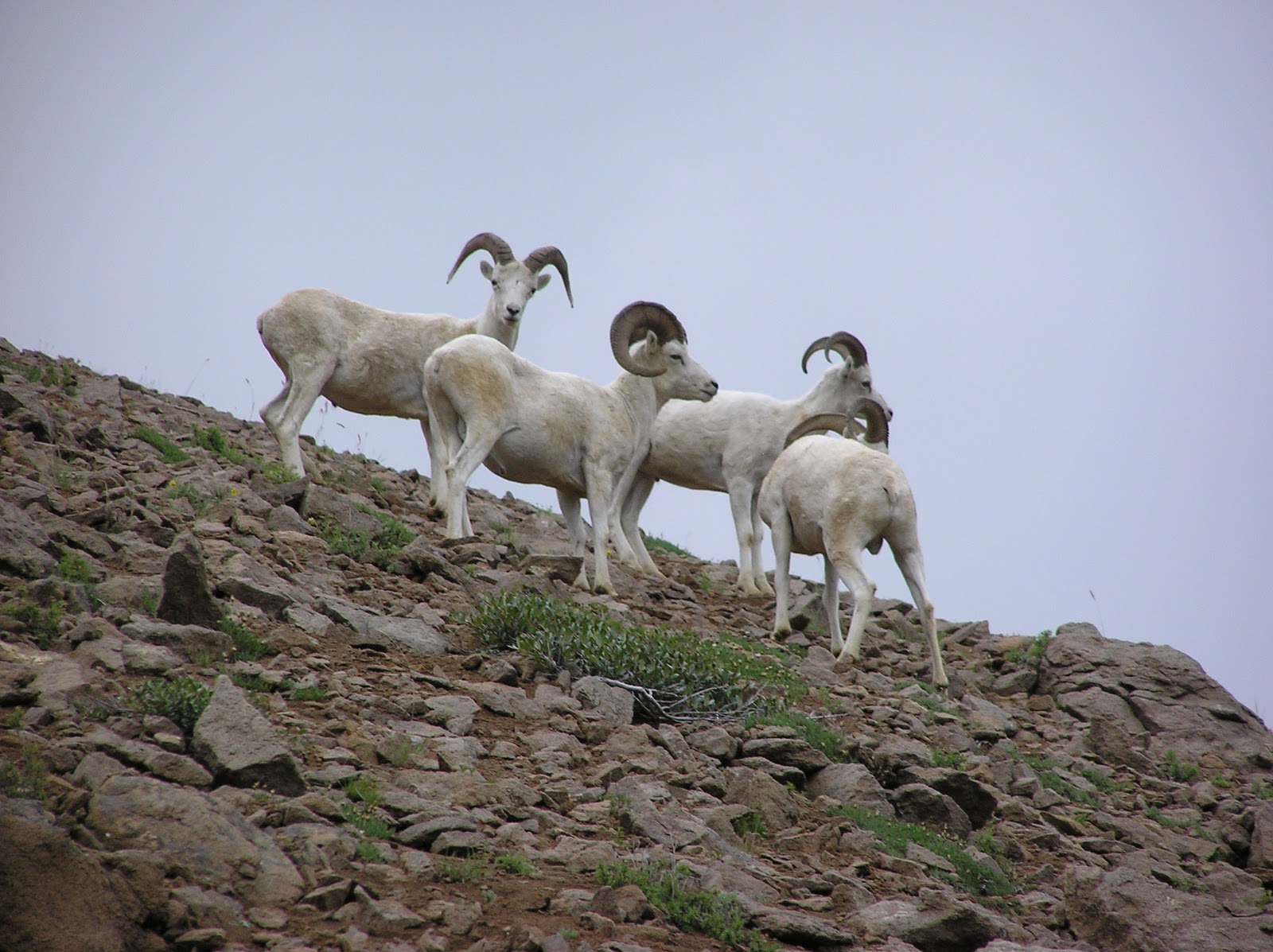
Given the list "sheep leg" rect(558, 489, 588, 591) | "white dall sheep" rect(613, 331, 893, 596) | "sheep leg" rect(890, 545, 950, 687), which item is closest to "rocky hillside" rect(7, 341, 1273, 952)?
"sheep leg" rect(890, 545, 950, 687)

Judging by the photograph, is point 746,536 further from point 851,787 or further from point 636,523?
point 851,787

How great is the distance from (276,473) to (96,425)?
168cm

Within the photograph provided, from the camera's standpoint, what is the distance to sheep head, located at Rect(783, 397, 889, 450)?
14562 millimetres

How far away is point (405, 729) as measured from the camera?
22.0 ft

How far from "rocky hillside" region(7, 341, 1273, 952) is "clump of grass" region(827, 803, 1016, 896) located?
0.02m

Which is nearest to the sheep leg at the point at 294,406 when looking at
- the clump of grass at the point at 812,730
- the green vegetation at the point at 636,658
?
the green vegetation at the point at 636,658

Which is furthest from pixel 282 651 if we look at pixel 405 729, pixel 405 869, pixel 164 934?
pixel 164 934

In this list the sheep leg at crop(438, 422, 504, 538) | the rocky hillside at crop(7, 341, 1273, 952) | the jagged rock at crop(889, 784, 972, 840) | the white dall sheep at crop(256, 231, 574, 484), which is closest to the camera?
the rocky hillside at crop(7, 341, 1273, 952)

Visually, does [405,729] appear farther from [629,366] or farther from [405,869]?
[629,366]

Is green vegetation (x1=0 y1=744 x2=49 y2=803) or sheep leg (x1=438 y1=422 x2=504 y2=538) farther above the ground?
sheep leg (x1=438 y1=422 x2=504 y2=538)

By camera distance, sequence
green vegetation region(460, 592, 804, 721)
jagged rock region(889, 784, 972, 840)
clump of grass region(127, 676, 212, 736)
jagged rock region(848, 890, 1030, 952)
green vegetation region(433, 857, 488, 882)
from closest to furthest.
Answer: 1. green vegetation region(433, 857, 488, 882)
2. jagged rock region(848, 890, 1030, 952)
3. clump of grass region(127, 676, 212, 736)
4. jagged rock region(889, 784, 972, 840)
5. green vegetation region(460, 592, 804, 721)

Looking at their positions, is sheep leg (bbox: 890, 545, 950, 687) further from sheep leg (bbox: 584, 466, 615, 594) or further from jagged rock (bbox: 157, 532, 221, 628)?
jagged rock (bbox: 157, 532, 221, 628)

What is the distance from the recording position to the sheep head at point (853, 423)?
47.8ft

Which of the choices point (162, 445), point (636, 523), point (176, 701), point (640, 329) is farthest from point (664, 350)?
point (176, 701)
